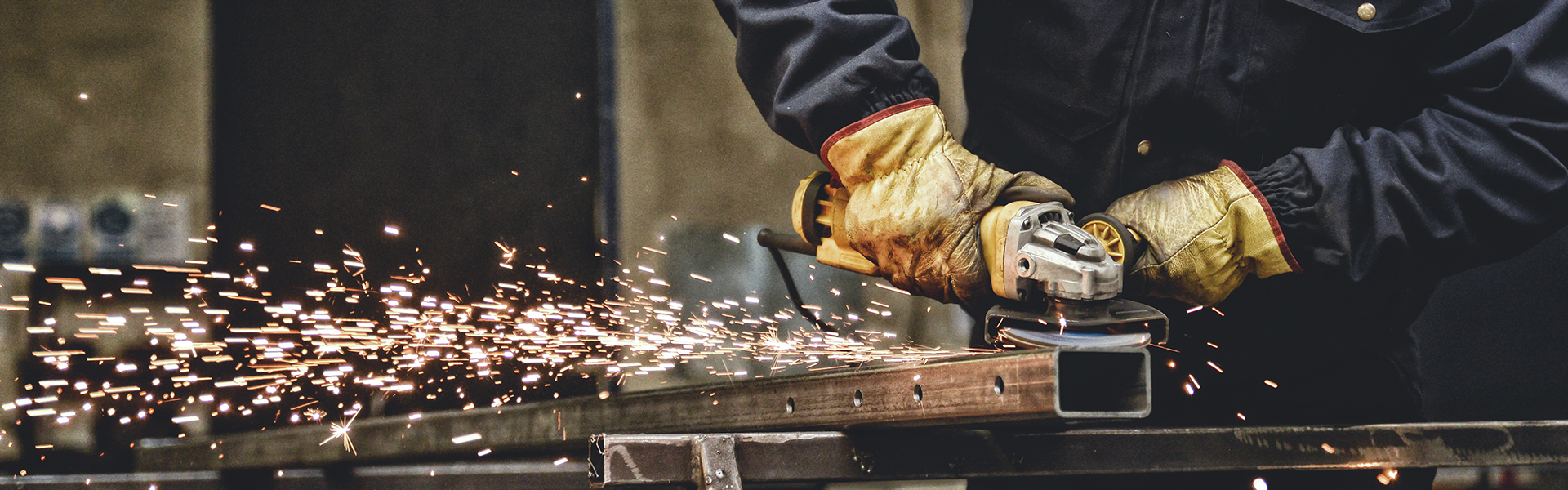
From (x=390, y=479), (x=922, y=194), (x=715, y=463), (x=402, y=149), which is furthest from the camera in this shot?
(x=402, y=149)

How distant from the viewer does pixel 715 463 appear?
3.25ft

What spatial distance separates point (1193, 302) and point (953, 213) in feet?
1.27

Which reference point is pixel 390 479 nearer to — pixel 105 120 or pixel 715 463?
pixel 715 463

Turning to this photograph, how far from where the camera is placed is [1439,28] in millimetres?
1297

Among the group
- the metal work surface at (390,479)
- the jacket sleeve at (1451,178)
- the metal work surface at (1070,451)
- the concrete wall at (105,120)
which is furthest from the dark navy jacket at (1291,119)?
the concrete wall at (105,120)

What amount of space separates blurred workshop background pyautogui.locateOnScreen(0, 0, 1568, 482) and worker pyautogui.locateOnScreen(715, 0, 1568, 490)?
1.74m

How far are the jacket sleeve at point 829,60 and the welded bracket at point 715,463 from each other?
0.50m

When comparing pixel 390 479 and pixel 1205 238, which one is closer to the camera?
pixel 1205 238

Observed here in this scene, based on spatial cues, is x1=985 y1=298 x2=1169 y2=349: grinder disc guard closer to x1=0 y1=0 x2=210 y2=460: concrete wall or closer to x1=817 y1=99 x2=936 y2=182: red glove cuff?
x1=817 y1=99 x2=936 y2=182: red glove cuff

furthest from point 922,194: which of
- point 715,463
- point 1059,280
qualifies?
point 715,463

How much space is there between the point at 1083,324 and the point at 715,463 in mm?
489

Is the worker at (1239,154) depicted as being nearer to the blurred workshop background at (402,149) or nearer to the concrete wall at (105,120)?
the blurred workshop background at (402,149)

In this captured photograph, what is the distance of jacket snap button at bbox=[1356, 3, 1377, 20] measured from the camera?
1.28 meters

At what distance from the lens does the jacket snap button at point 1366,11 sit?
1278 millimetres
